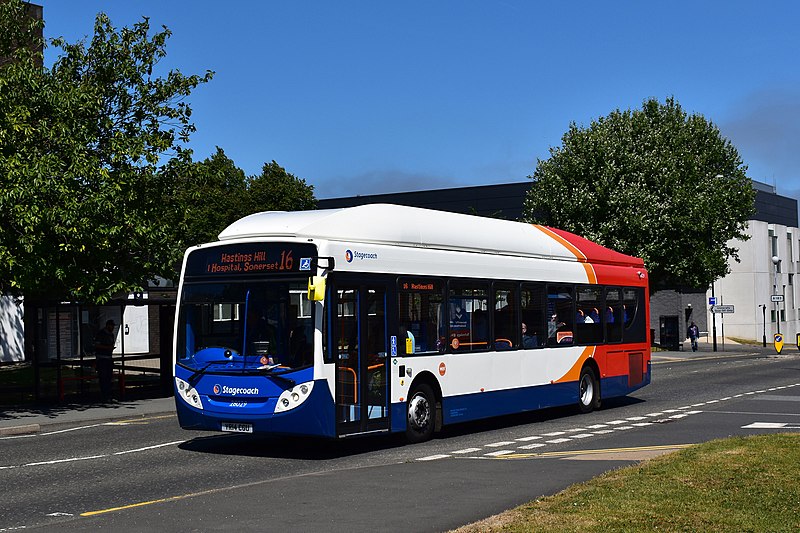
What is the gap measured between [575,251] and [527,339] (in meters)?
3.15

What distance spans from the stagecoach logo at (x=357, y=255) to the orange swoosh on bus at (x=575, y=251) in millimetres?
6608

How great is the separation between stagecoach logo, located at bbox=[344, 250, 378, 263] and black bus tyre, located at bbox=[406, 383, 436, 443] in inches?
86.3

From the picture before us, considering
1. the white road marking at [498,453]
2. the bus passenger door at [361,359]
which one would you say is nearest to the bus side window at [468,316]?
the bus passenger door at [361,359]

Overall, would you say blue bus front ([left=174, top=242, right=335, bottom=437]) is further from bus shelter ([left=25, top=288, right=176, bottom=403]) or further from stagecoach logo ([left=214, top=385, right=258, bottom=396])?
bus shelter ([left=25, top=288, right=176, bottom=403])

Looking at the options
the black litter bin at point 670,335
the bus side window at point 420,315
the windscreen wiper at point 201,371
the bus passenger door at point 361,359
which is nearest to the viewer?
the bus passenger door at point 361,359

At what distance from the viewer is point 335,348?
48.3 feet

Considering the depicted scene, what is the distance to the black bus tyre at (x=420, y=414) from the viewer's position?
53.7ft

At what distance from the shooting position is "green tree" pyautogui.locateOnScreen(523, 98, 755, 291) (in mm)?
53844

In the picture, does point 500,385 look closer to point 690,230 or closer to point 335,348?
point 335,348

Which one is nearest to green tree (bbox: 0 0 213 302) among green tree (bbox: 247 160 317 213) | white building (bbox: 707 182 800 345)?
green tree (bbox: 247 160 317 213)

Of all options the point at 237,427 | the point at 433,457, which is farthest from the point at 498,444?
the point at 237,427

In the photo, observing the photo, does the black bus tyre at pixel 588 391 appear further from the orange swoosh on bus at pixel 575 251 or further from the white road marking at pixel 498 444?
the white road marking at pixel 498 444

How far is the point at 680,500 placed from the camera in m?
9.95

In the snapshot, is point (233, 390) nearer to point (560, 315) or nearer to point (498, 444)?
point (498, 444)
